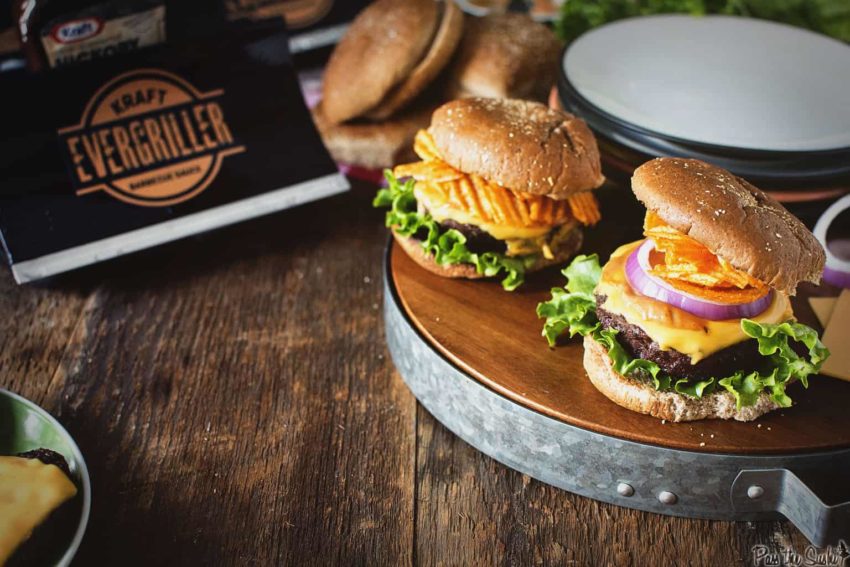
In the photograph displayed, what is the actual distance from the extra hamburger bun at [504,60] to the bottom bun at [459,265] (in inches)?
34.1

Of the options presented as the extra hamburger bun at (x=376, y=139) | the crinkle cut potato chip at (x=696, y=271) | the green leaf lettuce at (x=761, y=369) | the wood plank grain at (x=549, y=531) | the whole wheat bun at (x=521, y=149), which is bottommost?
the wood plank grain at (x=549, y=531)

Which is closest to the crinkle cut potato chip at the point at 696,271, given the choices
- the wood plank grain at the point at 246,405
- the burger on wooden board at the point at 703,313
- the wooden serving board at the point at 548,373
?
the burger on wooden board at the point at 703,313

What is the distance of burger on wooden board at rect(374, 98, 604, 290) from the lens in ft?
6.05

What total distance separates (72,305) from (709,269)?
178 centimetres

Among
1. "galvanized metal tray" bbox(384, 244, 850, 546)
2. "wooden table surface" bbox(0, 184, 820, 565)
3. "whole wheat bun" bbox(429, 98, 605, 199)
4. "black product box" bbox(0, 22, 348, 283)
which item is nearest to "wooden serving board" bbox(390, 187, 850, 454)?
"galvanized metal tray" bbox(384, 244, 850, 546)

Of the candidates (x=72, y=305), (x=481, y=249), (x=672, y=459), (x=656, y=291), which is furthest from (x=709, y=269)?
(x=72, y=305)

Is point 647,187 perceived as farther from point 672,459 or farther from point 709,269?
point 672,459

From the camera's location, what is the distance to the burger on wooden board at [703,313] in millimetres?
1505

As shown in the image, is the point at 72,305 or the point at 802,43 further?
the point at 802,43

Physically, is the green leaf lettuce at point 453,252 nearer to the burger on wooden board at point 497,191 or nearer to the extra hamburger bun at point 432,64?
the burger on wooden board at point 497,191

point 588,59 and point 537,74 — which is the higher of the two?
point 588,59

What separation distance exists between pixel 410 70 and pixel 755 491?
1.84 meters

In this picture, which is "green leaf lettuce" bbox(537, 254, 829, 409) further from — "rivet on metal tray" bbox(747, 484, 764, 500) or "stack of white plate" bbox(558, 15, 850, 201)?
"stack of white plate" bbox(558, 15, 850, 201)

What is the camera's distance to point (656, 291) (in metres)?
1.62
